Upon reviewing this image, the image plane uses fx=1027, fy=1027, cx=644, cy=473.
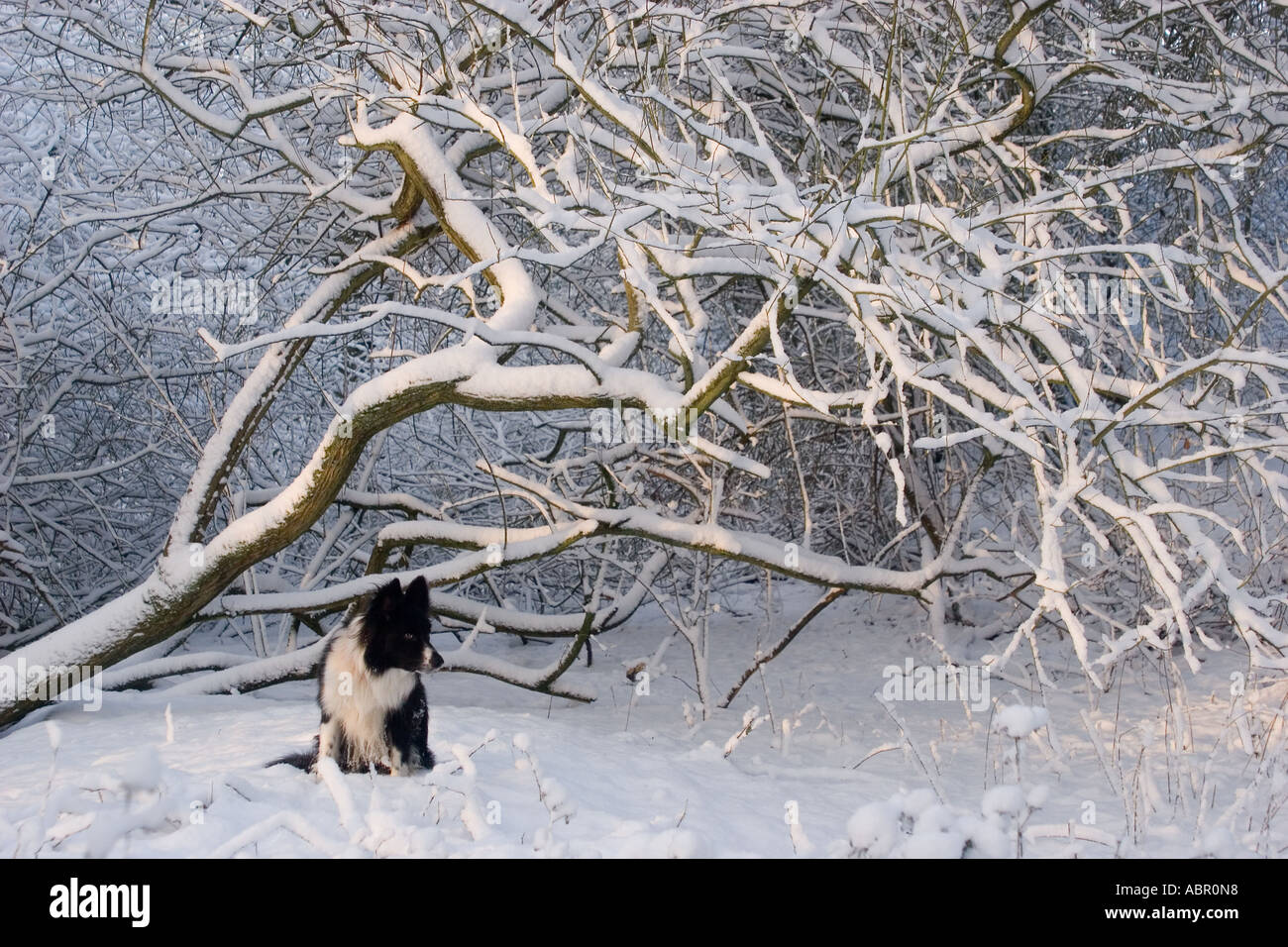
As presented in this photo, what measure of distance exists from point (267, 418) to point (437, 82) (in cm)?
508

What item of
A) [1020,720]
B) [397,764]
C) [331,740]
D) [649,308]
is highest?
[649,308]

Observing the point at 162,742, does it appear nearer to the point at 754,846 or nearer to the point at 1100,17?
the point at 754,846

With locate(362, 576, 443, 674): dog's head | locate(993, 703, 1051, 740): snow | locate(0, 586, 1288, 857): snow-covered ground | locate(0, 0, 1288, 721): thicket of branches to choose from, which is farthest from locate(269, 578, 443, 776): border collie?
locate(993, 703, 1051, 740): snow

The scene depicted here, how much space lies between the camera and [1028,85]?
6.00 metres

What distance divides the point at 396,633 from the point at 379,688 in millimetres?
259

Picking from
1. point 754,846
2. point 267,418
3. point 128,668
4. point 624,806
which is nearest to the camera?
point 754,846

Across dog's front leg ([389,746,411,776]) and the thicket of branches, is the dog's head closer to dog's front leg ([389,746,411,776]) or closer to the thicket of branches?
dog's front leg ([389,746,411,776])

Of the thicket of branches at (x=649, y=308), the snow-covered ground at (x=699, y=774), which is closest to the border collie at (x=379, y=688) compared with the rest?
the snow-covered ground at (x=699, y=774)

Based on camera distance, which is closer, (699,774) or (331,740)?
(331,740)

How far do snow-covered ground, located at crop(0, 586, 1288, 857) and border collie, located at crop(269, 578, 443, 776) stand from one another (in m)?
0.18

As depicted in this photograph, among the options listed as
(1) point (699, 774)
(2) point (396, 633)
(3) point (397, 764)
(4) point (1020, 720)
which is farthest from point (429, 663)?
(4) point (1020, 720)

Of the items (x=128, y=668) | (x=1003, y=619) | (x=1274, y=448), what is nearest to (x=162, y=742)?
(x=128, y=668)

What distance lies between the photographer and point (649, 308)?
21.6 ft

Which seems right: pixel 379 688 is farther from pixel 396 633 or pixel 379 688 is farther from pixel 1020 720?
pixel 1020 720
